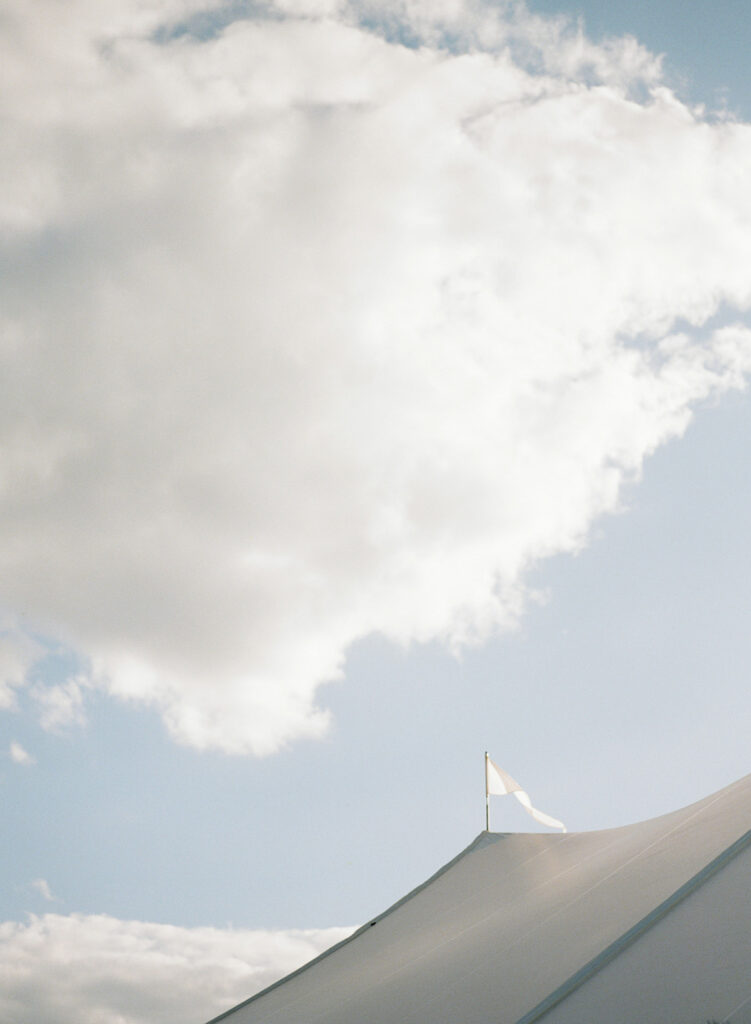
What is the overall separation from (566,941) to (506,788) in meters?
3.93

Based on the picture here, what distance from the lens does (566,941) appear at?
15.9 feet

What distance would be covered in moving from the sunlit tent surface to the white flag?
866 millimetres

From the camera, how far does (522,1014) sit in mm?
4199

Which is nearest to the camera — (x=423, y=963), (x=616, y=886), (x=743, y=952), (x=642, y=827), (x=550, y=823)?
(x=743, y=952)

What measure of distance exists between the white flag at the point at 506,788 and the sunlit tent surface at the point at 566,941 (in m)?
0.87

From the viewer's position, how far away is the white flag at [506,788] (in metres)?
8.69

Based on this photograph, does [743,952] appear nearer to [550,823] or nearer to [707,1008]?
[707,1008]

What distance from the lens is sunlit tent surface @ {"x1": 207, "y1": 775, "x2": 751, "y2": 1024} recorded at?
3.95 meters

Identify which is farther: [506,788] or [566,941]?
[506,788]

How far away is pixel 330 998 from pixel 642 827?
8.23ft

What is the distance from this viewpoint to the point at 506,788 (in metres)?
8.75

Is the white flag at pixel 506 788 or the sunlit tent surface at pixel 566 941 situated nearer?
the sunlit tent surface at pixel 566 941

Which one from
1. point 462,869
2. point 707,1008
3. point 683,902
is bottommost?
point 707,1008

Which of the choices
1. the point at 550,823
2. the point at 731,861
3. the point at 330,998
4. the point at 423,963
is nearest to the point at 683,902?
the point at 731,861
